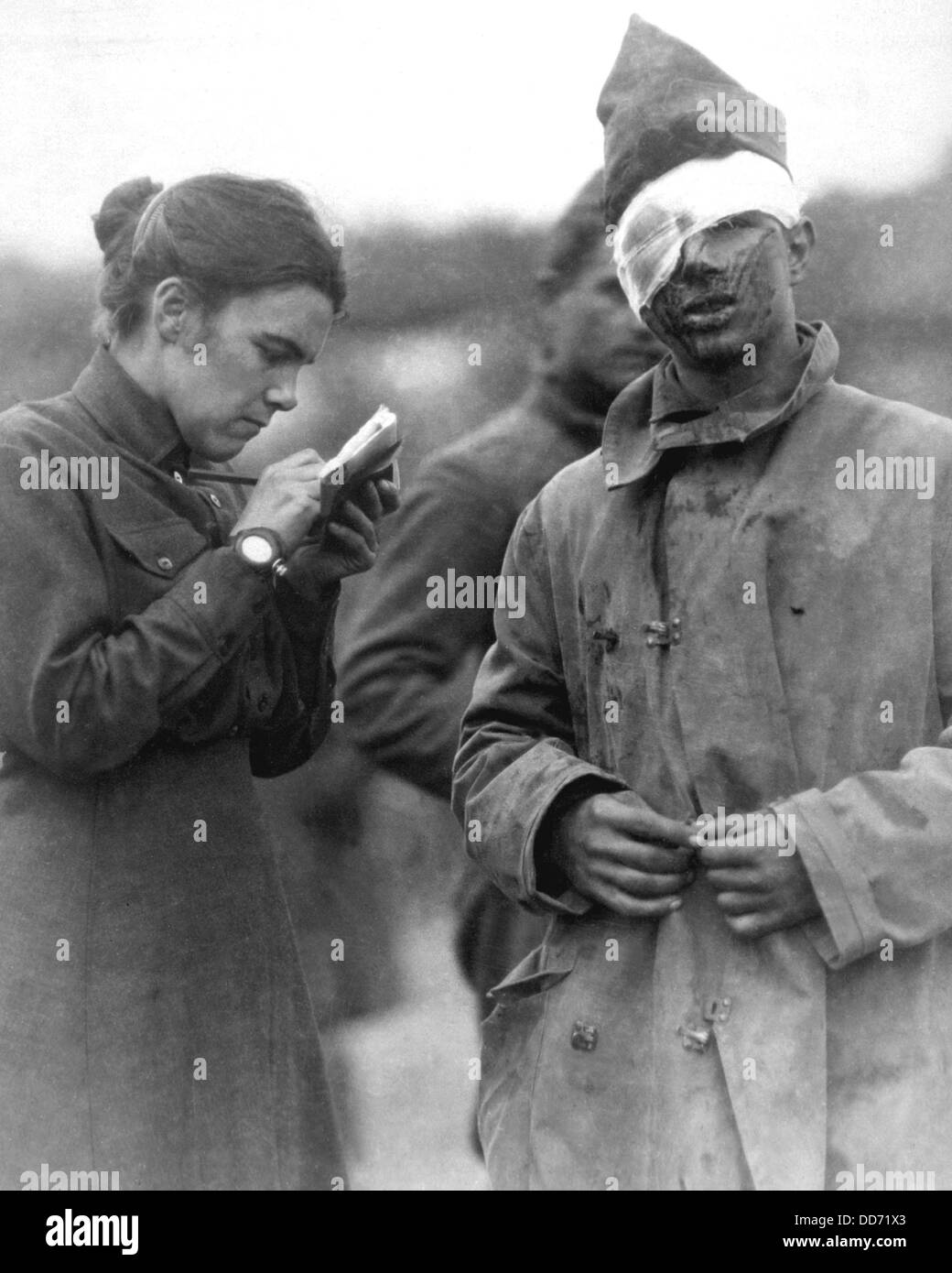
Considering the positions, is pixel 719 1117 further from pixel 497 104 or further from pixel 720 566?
pixel 497 104

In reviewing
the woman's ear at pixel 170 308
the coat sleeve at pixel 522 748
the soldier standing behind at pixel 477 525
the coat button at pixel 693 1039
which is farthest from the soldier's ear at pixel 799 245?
the coat button at pixel 693 1039

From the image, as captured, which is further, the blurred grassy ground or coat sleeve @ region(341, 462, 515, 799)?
coat sleeve @ region(341, 462, 515, 799)

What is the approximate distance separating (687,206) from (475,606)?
1001 mm

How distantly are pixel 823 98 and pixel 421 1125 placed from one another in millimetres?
2049

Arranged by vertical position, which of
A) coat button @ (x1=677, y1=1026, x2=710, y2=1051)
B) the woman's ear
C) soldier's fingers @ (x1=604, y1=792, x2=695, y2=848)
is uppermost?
the woman's ear

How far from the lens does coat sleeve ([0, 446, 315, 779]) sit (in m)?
3.40

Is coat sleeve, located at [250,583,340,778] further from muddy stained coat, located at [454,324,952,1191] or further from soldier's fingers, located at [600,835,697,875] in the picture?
soldier's fingers, located at [600,835,697,875]

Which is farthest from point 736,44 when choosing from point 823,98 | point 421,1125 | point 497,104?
point 421,1125

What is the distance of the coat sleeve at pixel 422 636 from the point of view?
3.94 metres

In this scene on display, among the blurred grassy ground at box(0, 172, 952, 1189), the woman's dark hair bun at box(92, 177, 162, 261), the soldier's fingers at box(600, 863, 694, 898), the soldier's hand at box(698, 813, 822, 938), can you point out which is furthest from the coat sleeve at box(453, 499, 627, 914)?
the woman's dark hair bun at box(92, 177, 162, 261)

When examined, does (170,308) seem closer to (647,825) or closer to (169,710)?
(169,710)

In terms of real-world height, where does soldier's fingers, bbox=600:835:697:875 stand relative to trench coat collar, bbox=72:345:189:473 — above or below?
below

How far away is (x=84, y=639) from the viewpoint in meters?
3.41

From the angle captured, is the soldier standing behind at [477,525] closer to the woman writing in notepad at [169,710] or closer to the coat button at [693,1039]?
the woman writing in notepad at [169,710]
